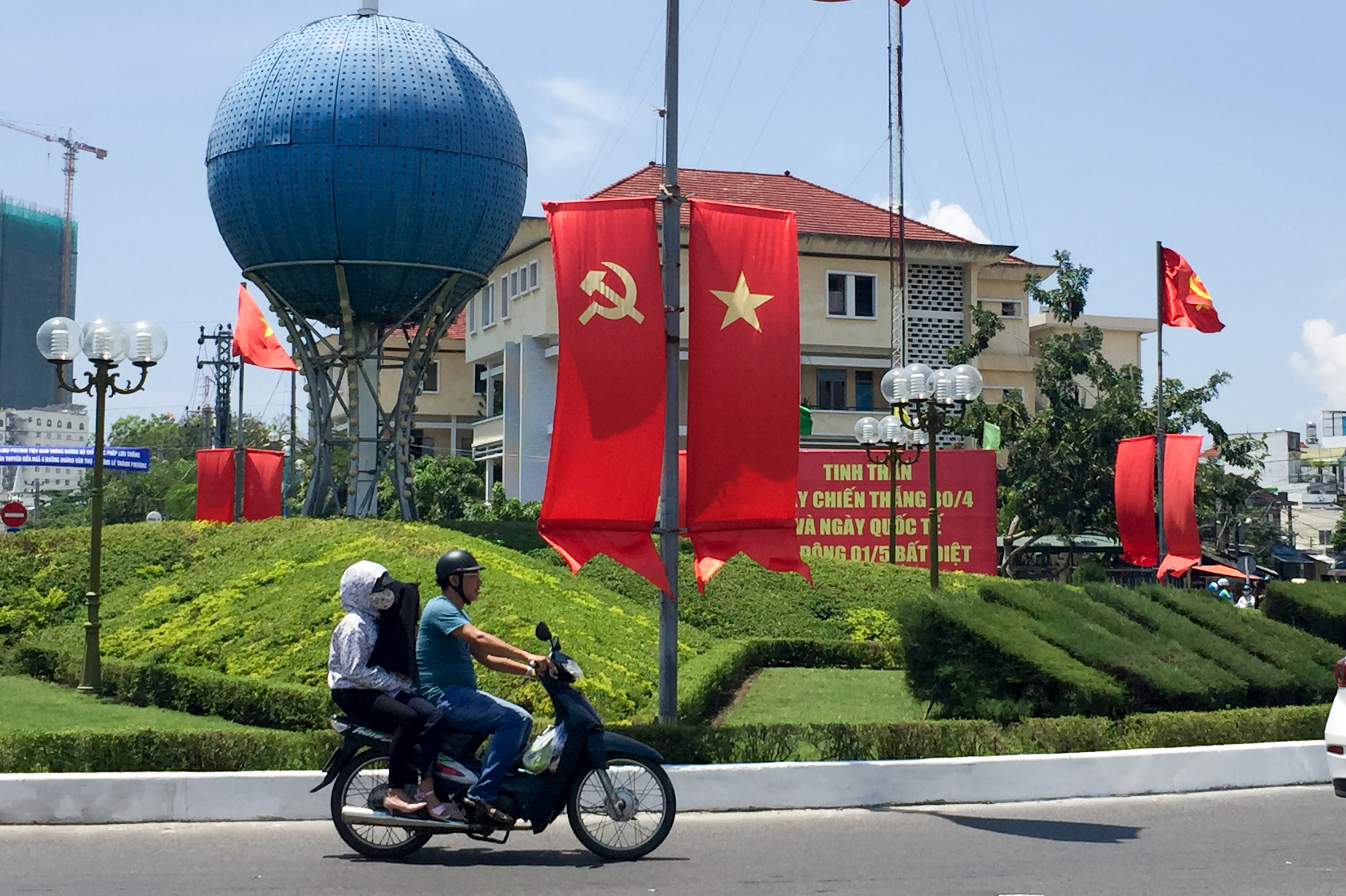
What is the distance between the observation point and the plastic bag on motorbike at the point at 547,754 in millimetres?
8109

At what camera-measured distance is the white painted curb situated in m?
9.46

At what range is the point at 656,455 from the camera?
10938 mm

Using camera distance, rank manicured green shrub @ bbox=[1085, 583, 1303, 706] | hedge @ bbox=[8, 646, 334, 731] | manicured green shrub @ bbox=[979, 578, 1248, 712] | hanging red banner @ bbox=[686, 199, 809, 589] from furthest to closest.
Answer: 1. manicured green shrub @ bbox=[1085, 583, 1303, 706]
2. hedge @ bbox=[8, 646, 334, 731]
3. manicured green shrub @ bbox=[979, 578, 1248, 712]
4. hanging red banner @ bbox=[686, 199, 809, 589]

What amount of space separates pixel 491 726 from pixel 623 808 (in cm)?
90

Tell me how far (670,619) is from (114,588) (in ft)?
33.7

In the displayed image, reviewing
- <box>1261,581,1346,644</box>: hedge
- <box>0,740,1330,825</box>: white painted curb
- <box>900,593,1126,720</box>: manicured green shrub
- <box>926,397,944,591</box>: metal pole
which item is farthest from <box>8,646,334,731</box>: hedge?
<box>1261,581,1346,644</box>: hedge

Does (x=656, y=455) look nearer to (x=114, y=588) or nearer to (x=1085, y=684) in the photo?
(x=1085, y=684)

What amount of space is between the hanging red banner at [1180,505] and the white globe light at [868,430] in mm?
4789

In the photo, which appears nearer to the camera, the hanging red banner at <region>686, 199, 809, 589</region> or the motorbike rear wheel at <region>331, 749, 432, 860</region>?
the motorbike rear wheel at <region>331, 749, 432, 860</region>

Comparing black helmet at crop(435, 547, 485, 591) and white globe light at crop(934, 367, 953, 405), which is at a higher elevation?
white globe light at crop(934, 367, 953, 405)

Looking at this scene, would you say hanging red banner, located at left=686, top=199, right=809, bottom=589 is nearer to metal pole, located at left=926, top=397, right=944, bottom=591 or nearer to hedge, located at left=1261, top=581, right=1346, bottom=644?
metal pole, located at left=926, top=397, right=944, bottom=591

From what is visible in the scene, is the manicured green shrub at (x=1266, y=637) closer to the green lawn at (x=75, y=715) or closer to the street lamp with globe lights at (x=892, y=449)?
the street lamp with globe lights at (x=892, y=449)

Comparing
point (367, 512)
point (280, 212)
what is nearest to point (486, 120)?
point (280, 212)

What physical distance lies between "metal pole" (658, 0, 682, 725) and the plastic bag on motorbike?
2.85 metres
